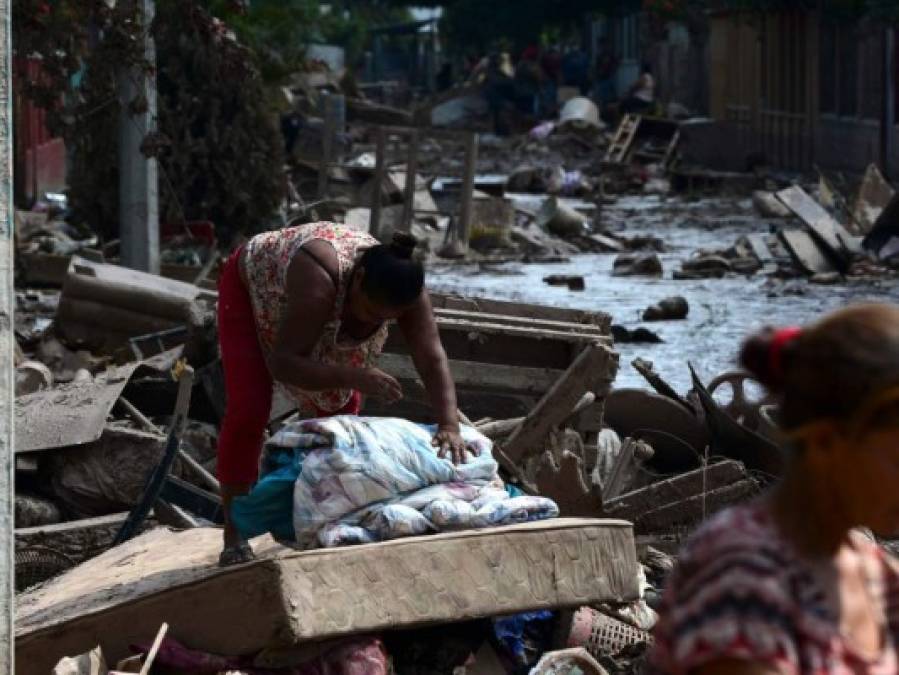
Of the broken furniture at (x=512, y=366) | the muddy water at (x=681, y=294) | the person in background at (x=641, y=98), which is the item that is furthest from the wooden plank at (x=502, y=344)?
the person in background at (x=641, y=98)

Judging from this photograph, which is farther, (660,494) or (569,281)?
(569,281)

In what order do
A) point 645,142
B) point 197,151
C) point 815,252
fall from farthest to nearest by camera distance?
point 645,142 → point 815,252 → point 197,151

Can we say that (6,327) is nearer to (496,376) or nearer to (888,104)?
(496,376)

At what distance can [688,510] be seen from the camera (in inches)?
266

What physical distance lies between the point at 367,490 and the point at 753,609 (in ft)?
10.1

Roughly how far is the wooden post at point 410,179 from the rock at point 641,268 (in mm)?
2195

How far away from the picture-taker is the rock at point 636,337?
13.6 meters

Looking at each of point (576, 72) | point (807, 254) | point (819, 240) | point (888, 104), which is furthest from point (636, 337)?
point (576, 72)

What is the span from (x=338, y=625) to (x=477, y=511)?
1.92 feet

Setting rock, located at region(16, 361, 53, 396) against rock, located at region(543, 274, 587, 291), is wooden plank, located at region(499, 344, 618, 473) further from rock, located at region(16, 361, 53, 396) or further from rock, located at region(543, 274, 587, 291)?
rock, located at region(543, 274, 587, 291)

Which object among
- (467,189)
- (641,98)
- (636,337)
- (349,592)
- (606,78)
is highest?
(606,78)

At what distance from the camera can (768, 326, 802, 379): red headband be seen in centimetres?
227

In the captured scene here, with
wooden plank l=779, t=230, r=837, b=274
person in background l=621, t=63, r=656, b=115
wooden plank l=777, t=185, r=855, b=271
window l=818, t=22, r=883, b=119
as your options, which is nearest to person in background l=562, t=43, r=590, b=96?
person in background l=621, t=63, r=656, b=115

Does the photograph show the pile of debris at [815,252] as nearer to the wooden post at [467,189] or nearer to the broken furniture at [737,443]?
the wooden post at [467,189]
